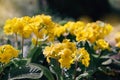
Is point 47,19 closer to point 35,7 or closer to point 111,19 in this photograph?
point 35,7

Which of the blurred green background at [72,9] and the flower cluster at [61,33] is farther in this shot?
the blurred green background at [72,9]

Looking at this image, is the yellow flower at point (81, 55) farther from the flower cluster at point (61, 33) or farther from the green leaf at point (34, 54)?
the green leaf at point (34, 54)

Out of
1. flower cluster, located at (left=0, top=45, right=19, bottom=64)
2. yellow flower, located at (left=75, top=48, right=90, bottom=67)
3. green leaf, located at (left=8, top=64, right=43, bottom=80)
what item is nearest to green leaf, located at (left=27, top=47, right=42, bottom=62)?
green leaf, located at (left=8, top=64, right=43, bottom=80)

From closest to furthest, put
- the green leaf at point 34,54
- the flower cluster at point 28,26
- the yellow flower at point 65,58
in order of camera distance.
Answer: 1. the yellow flower at point 65,58
2. the flower cluster at point 28,26
3. the green leaf at point 34,54

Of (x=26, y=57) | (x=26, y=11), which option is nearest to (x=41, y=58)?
(x=26, y=57)

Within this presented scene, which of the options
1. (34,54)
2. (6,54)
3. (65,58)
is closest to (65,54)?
(65,58)

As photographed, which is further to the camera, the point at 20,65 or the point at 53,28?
the point at 53,28

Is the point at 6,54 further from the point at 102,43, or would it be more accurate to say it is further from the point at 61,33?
the point at 102,43

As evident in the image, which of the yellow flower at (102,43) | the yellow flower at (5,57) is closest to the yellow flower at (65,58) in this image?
the yellow flower at (5,57)
